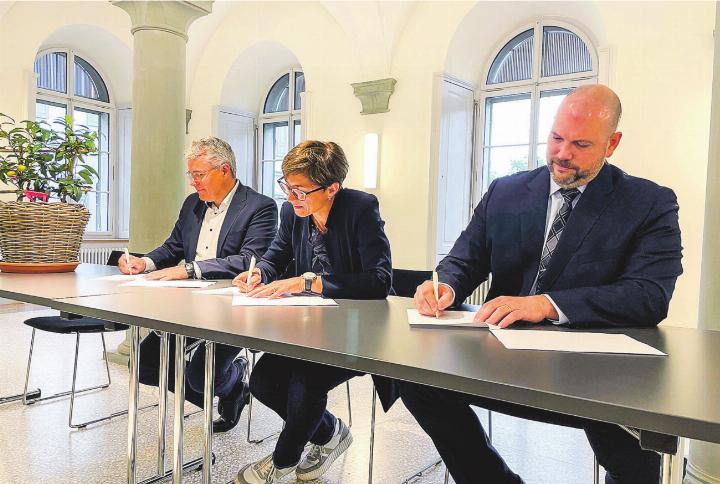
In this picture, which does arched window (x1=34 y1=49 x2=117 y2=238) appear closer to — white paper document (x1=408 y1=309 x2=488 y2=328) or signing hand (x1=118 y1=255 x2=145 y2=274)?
signing hand (x1=118 y1=255 x2=145 y2=274)

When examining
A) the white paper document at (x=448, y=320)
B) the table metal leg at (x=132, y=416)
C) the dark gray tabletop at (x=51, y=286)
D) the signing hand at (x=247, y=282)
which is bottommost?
the table metal leg at (x=132, y=416)

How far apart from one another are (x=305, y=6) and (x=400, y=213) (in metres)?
2.89

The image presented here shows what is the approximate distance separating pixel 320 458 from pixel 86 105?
23.8ft

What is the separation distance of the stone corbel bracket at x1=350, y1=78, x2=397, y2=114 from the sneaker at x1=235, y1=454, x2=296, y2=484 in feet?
15.6

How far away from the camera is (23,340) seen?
5.16 meters

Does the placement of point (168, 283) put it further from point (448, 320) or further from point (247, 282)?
point (448, 320)

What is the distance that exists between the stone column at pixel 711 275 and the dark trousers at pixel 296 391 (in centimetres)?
143

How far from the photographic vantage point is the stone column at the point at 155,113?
14.4ft

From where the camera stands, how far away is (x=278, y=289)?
6.61 ft

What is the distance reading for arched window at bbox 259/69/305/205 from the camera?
26.6 feet

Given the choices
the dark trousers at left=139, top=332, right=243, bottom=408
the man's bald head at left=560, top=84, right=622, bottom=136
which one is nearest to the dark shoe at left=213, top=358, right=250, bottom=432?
the dark trousers at left=139, top=332, right=243, bottom=408

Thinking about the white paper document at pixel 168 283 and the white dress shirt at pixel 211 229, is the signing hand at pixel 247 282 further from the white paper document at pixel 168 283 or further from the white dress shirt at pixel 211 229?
the white dress shirt at pixel 211 229

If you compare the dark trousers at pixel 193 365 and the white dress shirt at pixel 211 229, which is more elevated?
the white dress shirt at pixel 211 229

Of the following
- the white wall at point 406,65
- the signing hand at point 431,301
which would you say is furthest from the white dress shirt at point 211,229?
the white wall at point 406,65
